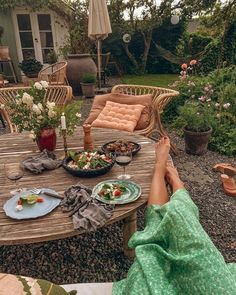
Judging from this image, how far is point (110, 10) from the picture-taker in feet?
30.5

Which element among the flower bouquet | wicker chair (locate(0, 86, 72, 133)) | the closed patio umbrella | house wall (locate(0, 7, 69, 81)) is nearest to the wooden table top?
the flower bouquet

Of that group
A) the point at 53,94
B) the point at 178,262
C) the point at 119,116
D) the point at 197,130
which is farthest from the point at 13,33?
the point at 178,262

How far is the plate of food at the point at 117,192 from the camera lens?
144 centimetres

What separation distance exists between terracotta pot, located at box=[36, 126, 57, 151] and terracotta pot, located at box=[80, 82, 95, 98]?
488 centimetres

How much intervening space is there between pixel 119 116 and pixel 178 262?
255cm

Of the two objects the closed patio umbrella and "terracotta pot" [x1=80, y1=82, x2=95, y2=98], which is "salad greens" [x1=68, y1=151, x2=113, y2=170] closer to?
the closed patio umbrella

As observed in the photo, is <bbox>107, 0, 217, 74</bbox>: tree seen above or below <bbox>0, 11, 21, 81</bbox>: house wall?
above

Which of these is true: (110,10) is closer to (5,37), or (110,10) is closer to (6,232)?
(5,37)

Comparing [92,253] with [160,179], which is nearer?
[160,179]

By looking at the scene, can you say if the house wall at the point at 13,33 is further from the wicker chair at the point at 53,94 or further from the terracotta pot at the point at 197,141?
the terracotta pot at the point at 197,141

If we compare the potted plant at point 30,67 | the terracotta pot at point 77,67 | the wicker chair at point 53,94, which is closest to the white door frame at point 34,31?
the potted plant at point 30,67

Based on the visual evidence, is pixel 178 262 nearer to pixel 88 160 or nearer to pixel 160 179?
pixel 160 179

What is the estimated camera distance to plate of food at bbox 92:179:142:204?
1.44 meters

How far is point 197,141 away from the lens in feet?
11.6
